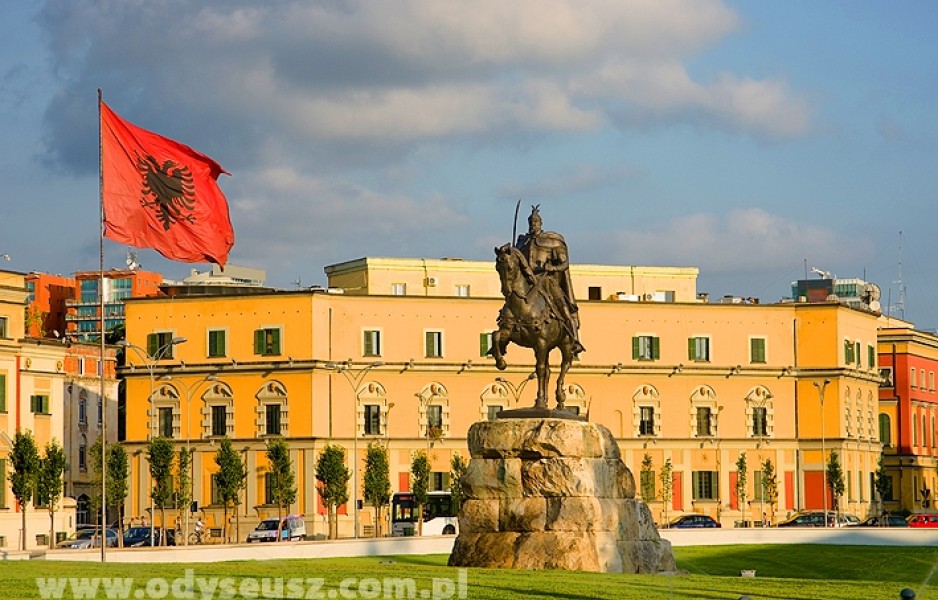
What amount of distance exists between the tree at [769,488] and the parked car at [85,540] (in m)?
36.9

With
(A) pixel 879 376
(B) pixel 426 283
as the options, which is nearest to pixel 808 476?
(A) pixel 879 376

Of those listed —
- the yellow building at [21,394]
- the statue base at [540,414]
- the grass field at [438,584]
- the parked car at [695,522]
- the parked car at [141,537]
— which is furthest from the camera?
the parked car at [695,522]

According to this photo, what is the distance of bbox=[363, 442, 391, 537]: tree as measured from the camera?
100 m

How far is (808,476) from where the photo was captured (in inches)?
4532

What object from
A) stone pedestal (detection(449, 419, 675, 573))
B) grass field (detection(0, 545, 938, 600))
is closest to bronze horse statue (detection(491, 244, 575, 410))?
stone pedestal (detection(449, 419, 675, 573))

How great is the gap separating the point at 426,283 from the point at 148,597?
91887mm

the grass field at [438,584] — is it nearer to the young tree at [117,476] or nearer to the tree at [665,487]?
the young tree at [117,476]

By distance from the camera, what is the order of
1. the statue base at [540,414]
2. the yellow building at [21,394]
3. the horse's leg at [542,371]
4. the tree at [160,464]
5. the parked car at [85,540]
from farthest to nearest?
the tree at [160,464]
the yellow building at [21,394]
the parked car at [85,540]
the horse's leg at [542,371]
the statue base at [540,414]

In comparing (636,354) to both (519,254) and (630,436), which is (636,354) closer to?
(630,436)

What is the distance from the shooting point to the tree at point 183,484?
9988 cm

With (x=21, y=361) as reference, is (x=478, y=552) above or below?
below

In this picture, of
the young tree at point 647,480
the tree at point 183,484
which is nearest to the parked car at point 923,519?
the young tree at point 647,480

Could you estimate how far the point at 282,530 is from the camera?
92188mm

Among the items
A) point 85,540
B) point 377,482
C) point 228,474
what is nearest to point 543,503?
point 85,540
